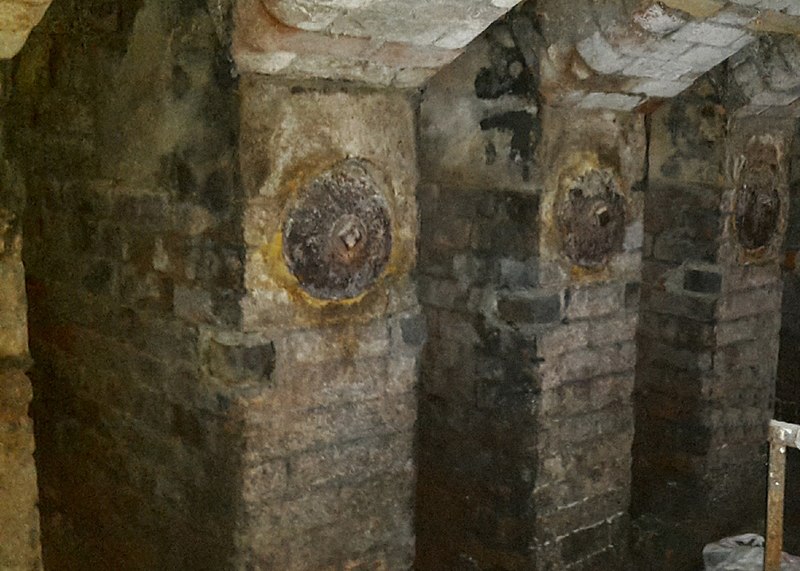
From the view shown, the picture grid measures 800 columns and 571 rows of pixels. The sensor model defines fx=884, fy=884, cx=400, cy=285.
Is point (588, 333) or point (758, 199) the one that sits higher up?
point (758, 199)

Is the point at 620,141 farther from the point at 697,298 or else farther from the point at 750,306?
the point at 750,306

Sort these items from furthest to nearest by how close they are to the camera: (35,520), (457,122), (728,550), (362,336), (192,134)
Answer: (728,550), (457,122), (362,336), (192,134), (35,520)

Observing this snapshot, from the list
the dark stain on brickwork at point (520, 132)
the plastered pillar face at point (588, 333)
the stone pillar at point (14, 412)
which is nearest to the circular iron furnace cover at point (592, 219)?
the plastered pillar face at point (588, 333)

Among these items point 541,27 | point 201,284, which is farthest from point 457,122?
point 201,284

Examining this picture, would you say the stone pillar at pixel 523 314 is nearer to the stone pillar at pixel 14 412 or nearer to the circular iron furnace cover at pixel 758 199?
the circular iron furnace cover at pixel 758 199

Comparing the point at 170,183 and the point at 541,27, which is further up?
the point at 541,27

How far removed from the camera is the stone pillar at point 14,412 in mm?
1997

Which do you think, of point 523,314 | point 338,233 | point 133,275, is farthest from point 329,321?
point 523,314

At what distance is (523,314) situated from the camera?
333cm

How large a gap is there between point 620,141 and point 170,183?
5.86 ft

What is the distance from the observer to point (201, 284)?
8.85 feet

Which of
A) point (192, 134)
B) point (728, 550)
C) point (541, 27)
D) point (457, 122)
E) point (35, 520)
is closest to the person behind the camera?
point (35, 520)

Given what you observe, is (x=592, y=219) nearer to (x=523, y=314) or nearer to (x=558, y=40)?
(x=523, y=314)

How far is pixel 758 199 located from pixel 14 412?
3.29 meters
